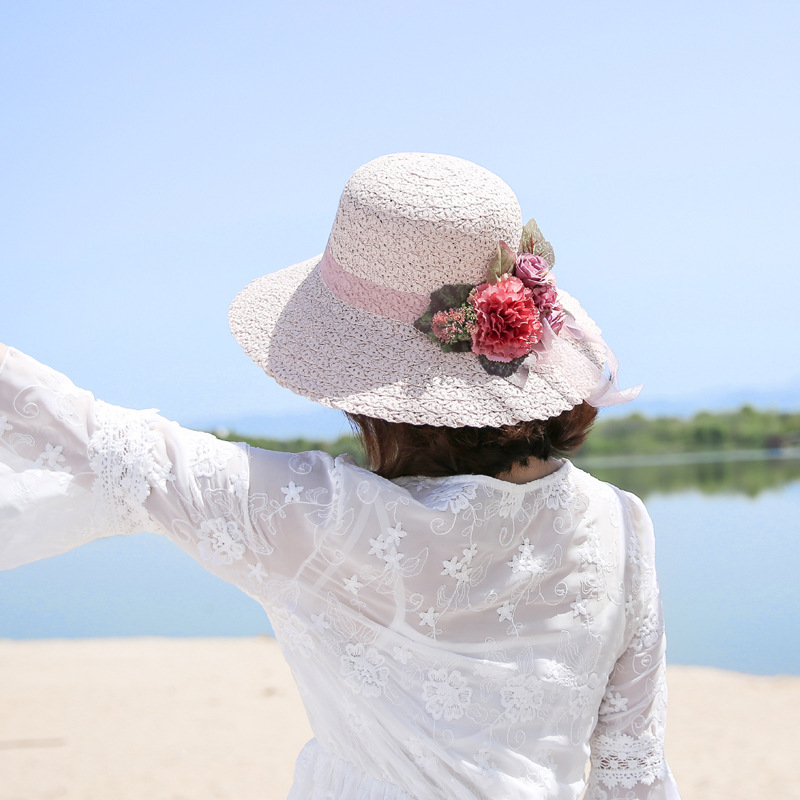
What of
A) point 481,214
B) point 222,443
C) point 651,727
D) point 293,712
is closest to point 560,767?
point 651,727

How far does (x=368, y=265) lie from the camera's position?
0.99 m

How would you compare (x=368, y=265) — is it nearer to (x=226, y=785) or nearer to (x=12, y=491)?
(x=12, y=491)

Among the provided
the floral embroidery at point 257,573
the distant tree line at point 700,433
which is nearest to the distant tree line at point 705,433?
the distant tree line at point 700,433

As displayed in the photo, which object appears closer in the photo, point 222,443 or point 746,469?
point 222,443

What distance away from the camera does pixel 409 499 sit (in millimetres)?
919

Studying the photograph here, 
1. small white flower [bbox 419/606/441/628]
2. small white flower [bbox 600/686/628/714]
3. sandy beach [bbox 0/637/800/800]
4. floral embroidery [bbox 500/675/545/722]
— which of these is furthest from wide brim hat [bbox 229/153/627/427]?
sandy beach [bbox 0/637/800/800]

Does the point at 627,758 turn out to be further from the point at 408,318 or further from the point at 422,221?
the point at 422,221

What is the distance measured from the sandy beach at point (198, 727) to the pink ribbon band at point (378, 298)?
3.99 metres

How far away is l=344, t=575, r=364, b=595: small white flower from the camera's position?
36.3 inches

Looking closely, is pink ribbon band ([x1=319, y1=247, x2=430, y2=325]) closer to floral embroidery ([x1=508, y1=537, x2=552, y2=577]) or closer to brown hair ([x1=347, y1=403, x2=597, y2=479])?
brown hair ([x1=347, y1=403, x2=597, y2=479])

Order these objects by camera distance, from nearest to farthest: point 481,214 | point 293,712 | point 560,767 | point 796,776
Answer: point 481,214 < point 560,767 < point 796,776 < point 293,712

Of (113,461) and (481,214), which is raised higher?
(481,214)

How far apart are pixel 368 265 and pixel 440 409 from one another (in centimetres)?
21

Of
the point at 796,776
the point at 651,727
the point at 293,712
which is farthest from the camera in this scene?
the point at 293,712
